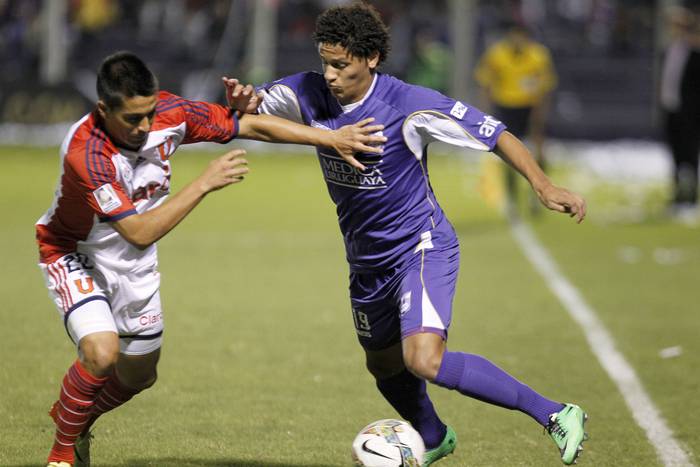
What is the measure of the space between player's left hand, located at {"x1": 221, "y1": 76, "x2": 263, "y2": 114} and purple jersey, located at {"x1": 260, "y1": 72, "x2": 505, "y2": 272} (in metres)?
0.27

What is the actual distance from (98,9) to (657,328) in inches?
842

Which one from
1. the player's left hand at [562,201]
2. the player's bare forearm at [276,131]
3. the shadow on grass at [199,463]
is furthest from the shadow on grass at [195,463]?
the player's left hand at [562,201]

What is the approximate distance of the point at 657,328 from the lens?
31.2 ft

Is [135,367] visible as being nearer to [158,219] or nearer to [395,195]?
[158,219]

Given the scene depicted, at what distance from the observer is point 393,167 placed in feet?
18.8

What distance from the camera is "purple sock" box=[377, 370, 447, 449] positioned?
5891mm

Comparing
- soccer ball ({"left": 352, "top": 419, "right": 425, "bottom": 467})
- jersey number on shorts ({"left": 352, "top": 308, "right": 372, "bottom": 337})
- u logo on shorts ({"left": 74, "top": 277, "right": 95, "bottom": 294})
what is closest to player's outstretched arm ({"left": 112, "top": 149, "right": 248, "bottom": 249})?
u logo on shorts ({"left": 74, "top": 277, "right": 95, "bottom": 294})

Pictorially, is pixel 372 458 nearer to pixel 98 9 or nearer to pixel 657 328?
pixel 657 328

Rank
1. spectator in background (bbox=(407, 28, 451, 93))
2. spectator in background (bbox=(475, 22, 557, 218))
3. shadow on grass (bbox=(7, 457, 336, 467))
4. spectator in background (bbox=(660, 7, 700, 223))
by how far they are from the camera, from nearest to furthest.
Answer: shadow on grass (bbox=(7, 457, 336, 467)) → spectator in background (bbox=(660, 7, 700, 223)) → spectator in background (bbox=(475, 22, 557, 218)) → spectator in background (bbox=(407, 28, 451, 93))

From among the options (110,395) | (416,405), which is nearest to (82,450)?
(110,395)

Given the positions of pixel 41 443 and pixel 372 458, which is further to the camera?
pixel 41 443

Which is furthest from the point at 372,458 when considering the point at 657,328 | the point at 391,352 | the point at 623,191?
the point at 623,191

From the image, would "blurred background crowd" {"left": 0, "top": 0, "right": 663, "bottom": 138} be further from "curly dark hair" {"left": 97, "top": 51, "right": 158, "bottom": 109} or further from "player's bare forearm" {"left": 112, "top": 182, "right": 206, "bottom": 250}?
"player's bare forearm" {"left": 112, "top": 182, "right": 206, "bottom": 250}

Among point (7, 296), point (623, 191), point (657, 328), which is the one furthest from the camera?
point (623, 191)
